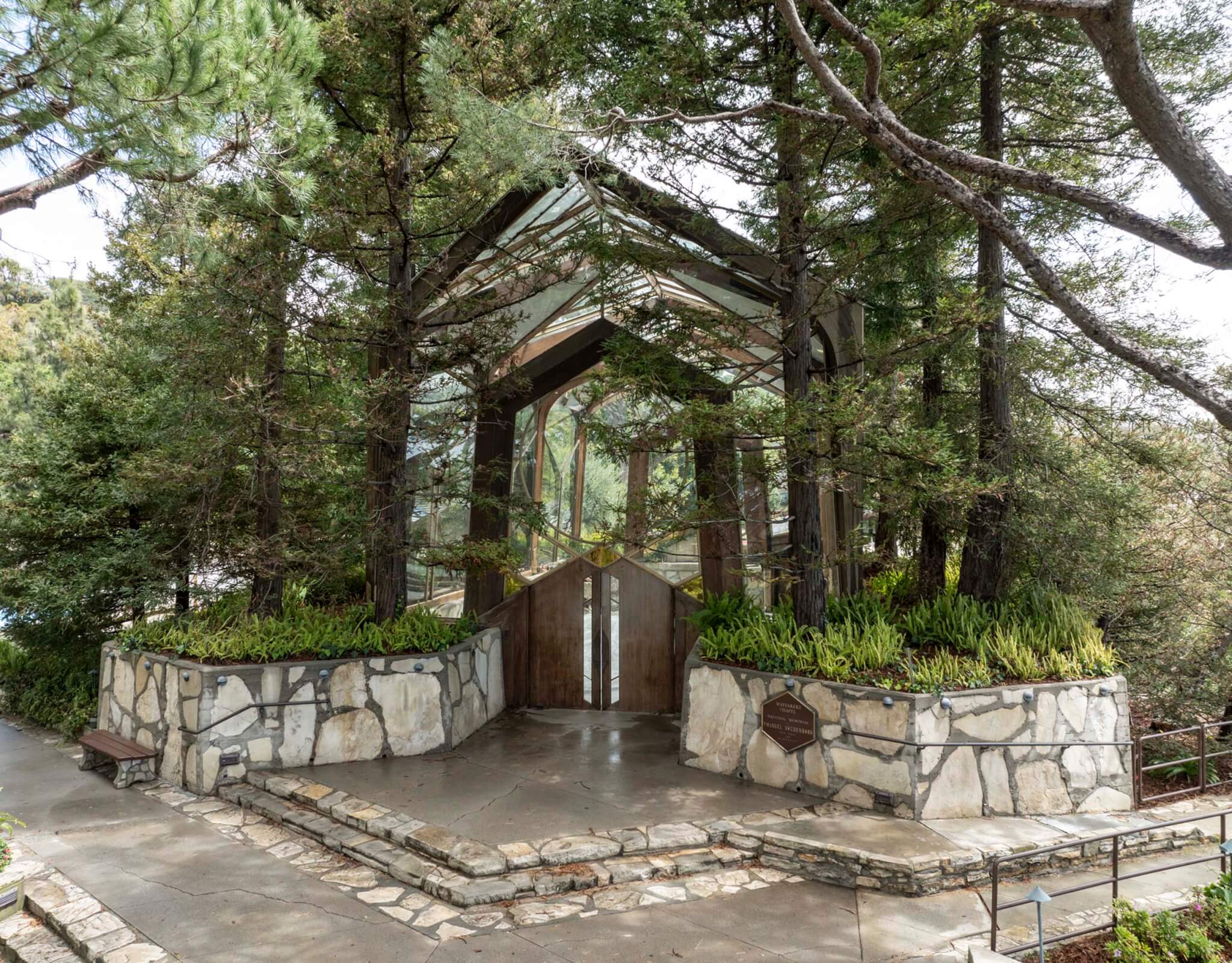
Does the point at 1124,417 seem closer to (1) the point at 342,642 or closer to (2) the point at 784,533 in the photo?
(2) the point at 784,533

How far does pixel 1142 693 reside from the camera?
815 centimetres

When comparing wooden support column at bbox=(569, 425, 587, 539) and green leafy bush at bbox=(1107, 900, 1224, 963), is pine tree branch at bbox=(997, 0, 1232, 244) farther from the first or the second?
wooden support column at bbox=(569, 425, 587, 539)

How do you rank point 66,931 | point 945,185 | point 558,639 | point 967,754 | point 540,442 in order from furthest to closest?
point 540,442 < point 558,639 < point 967,754 < point 66,931 < point 945,185

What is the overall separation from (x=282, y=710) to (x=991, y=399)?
7396 millimetres

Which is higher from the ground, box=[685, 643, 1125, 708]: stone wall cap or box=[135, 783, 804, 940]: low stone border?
box=[685, 643, 1125, 708]: stone wall cap

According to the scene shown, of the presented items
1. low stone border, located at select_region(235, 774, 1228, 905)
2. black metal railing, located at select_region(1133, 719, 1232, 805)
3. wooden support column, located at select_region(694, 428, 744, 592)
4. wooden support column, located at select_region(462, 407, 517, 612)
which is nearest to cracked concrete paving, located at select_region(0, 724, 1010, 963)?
low stone border, located at select_region(235, 774, 1228, 905)

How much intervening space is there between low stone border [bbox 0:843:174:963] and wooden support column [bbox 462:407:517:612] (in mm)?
4780

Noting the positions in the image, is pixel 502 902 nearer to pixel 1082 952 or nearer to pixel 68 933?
pixel 68 933

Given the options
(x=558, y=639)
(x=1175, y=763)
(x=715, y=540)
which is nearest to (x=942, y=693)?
(x=1175, y=763)

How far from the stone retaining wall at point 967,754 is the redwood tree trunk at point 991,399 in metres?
1.51

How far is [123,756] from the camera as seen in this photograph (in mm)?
6977

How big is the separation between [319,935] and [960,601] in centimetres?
584

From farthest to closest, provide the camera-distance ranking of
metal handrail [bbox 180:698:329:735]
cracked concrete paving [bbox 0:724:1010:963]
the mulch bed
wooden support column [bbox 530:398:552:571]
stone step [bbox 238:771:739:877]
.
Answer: wooden support column [bbox 530:398:552:571] → metal handrail [bbox 180:698:329:735] → stone step [bbox 238:771:739:877] → cracked concrete paving [bbox 0:724:1010:963] → the mulch bed

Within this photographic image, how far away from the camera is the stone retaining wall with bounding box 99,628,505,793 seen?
22.6 ft
